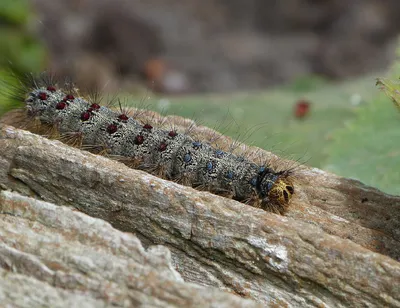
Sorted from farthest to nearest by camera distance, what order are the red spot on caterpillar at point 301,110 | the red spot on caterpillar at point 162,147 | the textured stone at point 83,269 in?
the red spot on caterpillar at point 301,110
the red spot on caterpillar at point 162,147
the textured stone at point 83,269

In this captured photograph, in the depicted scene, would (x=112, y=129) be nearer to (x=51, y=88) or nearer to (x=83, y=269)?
(x=51, y=88)

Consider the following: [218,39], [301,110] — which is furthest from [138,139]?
[218,39]

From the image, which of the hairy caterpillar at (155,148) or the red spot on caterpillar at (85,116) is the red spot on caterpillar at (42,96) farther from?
the red spot on caterpillar at (85,116)

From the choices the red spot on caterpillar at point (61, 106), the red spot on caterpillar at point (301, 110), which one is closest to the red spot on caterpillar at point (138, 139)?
the red spot on caterpillar at point (61, 106)

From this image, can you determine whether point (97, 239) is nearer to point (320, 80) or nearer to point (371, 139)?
point (371, 139)

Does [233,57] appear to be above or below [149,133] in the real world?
above

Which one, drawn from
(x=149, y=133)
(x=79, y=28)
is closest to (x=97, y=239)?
(x=149, y=133)

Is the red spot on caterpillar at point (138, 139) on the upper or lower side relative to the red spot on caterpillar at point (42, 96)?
lower
